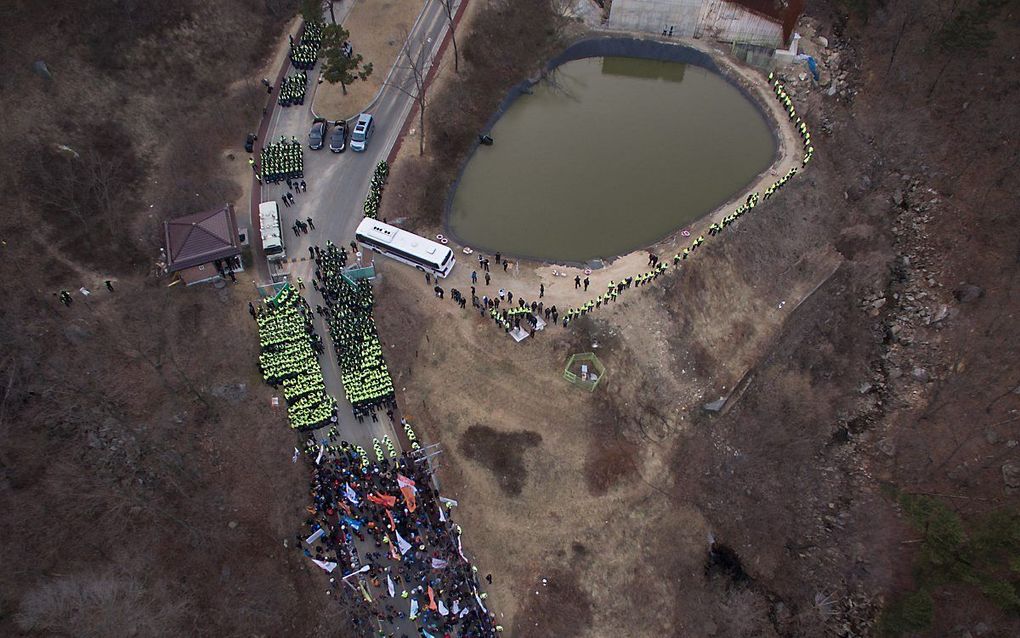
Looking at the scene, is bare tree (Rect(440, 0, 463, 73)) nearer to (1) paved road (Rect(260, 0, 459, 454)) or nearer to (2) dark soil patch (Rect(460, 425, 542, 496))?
(1) paved road (Rect(260, 0, 459, 454))

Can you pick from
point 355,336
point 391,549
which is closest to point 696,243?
point 355,336

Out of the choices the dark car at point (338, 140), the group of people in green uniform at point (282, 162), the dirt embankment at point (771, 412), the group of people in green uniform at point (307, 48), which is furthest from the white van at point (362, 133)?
the group of people in green uniform at point (307, 48)

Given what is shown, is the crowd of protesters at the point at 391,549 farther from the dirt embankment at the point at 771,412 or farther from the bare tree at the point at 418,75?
the bare tree at the point at 418,75

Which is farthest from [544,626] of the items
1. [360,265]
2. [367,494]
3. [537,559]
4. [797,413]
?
[360,265]

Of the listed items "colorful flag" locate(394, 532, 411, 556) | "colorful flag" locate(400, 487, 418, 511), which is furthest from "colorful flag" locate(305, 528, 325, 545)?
"colorful flag" locate(400, 487, 418, 511)

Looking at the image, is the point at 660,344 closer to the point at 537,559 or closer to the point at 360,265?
the point at 537,559

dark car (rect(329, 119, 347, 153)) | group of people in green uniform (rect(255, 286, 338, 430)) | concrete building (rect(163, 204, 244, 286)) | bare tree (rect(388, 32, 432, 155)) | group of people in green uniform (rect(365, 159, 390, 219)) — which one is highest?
bare tree (rect(388, 32, 432, 155))
